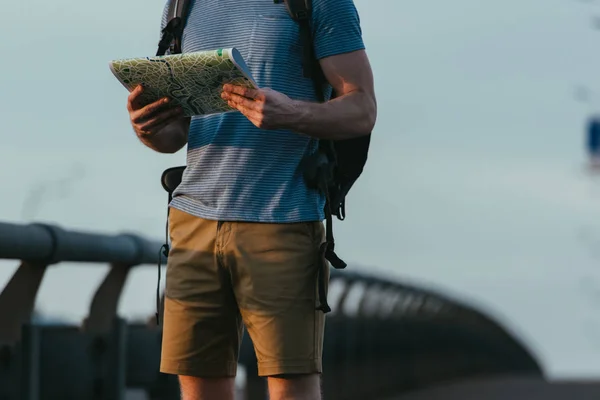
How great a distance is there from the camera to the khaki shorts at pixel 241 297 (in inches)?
195

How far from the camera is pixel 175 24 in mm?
5391

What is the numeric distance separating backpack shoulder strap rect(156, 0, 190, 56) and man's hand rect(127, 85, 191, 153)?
25 cm

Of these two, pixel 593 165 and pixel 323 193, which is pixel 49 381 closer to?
pixel 323 193

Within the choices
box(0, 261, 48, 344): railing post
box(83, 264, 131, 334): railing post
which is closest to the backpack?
box(0, 261, 48, 344): railing post

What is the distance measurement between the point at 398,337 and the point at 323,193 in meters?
14.4

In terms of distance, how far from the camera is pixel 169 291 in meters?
5.21

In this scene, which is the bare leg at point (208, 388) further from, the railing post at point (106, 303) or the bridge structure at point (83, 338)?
the railing post at point (106, 303)

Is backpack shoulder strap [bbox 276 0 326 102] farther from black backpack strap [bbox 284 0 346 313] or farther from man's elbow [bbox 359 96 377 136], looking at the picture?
man's elbow [bbox 359 96 377 136]

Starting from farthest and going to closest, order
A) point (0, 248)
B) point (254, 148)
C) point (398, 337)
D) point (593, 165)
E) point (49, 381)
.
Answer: point (593, 165), point (398, 337), point (49, 381), point (0, 248), point (254, 148)

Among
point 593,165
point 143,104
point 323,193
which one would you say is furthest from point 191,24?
point 593,165

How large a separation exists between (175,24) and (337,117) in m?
0.74

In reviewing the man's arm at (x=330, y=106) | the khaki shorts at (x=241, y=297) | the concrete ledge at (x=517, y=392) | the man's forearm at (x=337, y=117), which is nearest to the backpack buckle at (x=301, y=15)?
the man's arm at (x=330, y=106)

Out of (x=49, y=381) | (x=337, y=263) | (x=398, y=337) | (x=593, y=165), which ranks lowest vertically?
(x=593, y=165)

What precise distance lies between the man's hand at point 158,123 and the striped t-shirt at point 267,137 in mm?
169
